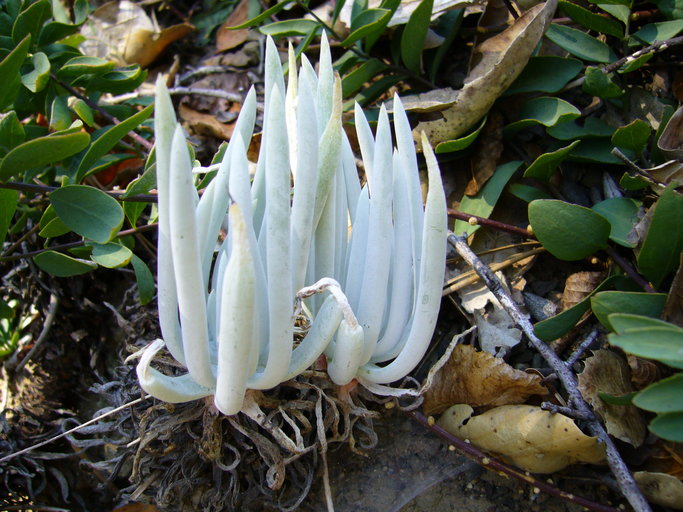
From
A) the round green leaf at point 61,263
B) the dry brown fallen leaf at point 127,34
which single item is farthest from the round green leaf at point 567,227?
the dry brown fallen leaf at point 127,34

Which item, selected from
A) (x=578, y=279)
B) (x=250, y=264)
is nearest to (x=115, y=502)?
(x=250, y=264)

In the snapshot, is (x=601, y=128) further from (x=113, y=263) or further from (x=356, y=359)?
(x=113, y=263)

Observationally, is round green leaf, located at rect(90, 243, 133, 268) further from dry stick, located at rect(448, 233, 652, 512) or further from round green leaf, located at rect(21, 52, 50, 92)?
dry stick, located at rect(448, 233, 652, 512)

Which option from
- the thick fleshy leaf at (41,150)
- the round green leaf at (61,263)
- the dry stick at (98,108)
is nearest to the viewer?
the thick fleshy leaf at (41,150)

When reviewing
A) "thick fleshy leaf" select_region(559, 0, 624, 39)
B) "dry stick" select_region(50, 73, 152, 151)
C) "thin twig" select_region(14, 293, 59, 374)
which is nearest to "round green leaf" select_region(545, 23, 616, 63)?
"thick fleshy leaf" select_region(559, 0, 624, 39)

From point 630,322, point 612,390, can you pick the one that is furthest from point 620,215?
point 630,322

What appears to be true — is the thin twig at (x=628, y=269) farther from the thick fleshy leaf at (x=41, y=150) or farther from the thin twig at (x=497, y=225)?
the thick fleshy leaf at (x=41, y=150)

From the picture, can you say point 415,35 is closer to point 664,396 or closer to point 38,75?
point 38,75
